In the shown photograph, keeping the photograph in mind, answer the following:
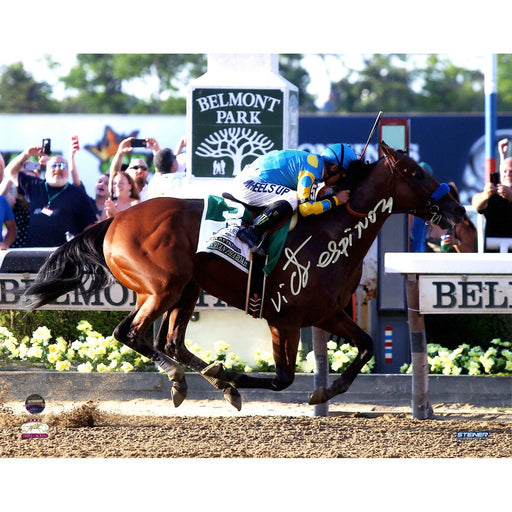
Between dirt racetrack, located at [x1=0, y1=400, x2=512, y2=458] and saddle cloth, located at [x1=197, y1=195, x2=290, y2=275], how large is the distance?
117cm

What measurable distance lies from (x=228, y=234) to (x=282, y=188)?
1.54 feet

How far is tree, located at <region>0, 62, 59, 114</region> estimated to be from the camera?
2978 cm

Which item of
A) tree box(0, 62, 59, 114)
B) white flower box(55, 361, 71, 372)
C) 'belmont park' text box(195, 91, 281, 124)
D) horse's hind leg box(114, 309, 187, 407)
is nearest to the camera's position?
horse's hind leg box(114, 309, 187, 407)

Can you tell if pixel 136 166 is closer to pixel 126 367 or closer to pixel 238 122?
pixel 238 122

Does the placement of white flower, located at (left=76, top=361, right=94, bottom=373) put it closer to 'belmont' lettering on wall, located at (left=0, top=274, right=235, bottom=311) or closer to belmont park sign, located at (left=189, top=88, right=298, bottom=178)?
'belmont' lettering on wall, located at (left=0, top=274, right=235, bottom=311)

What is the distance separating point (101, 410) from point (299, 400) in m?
1.63

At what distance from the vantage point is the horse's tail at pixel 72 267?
6.68m

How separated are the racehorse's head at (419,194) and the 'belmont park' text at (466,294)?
0.79 m

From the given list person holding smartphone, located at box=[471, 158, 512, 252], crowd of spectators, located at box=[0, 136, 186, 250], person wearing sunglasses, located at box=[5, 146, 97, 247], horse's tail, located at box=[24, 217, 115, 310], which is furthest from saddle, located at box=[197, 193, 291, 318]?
person holding smartphone, located at box=[471, 158, 512, 252]

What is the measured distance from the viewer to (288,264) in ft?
20.6

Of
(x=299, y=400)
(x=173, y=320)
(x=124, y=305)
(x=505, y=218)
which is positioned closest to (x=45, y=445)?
(x=173, y=320)
